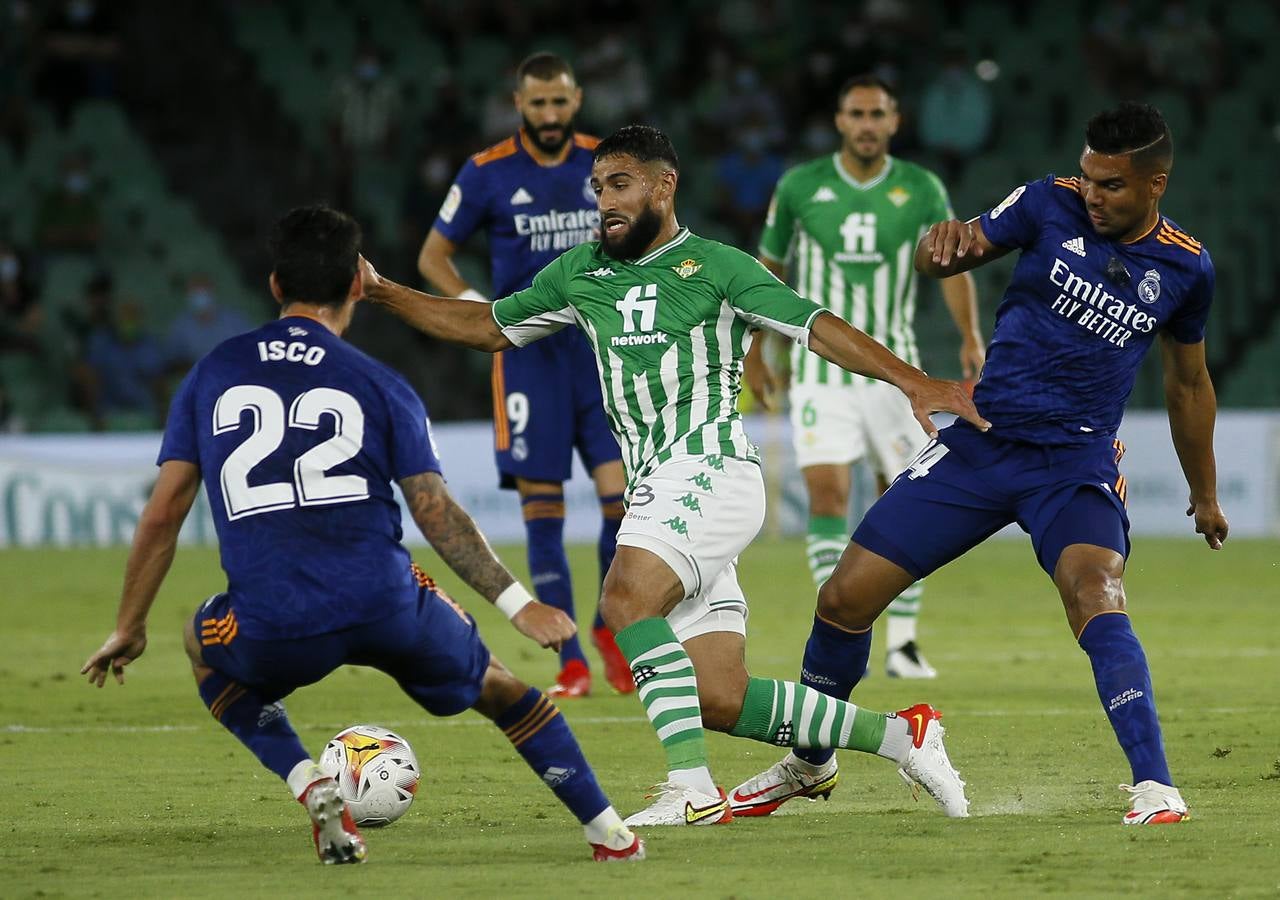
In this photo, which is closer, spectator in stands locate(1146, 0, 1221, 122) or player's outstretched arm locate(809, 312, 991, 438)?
player's outstretched arm locate(809, 312, 991, 438)

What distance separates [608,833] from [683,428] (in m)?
1.51

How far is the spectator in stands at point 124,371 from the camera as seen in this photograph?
19.8m

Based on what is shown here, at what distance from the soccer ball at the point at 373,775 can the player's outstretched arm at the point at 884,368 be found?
1.82 meters

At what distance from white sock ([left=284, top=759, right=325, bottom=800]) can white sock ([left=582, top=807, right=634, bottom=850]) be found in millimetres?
753

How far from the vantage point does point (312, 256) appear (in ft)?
17.6

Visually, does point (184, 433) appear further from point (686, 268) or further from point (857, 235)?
point (857, 235)

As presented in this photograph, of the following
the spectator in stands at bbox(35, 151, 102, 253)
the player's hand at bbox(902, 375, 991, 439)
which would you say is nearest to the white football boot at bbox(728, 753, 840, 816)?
the player's hand at bbox(902, 375, 991, 439)

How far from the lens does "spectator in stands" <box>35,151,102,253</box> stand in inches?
854

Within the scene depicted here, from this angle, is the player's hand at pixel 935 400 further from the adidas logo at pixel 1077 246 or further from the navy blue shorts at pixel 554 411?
the navy blue shorts at pixel 554 411

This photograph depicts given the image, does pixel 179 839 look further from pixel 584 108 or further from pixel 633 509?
pixel 584 108

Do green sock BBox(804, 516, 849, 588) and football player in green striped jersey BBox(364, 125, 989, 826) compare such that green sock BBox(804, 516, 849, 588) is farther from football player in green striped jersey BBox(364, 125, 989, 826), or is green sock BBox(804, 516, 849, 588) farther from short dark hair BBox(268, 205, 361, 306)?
short dark hair BBox(268, 205, 361, 306)

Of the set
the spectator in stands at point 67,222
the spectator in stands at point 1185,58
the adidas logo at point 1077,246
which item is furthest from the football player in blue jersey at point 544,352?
the spectator in stands at point 1185,58

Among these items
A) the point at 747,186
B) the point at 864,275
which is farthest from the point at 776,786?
the point at 747,186

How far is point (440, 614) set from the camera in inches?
209
